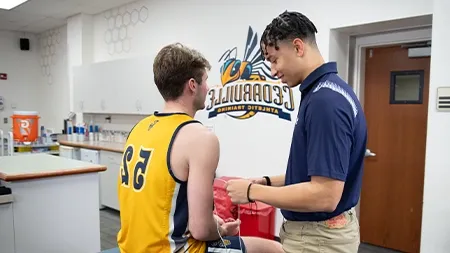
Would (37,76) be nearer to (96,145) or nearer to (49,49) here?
(49,49)

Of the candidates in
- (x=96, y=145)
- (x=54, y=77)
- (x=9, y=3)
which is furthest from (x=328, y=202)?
(x=54, y=77)

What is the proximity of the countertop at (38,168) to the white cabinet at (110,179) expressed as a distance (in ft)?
5.37

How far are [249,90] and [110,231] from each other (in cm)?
227

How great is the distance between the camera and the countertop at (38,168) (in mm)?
2477

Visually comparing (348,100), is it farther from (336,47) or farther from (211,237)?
(336,47)

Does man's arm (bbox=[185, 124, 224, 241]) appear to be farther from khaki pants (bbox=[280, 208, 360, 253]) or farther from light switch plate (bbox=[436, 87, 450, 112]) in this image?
light switch plate (bbox=[436, 87, 450, 112])

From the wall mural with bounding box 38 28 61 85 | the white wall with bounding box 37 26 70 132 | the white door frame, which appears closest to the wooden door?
the white door frame

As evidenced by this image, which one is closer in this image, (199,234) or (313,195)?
(313,195)

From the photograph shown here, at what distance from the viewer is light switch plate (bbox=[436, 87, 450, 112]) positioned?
2527 mm

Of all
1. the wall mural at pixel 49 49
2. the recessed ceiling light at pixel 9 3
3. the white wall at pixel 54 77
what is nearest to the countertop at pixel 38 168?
the recessed ceiling light at pixel 9 3

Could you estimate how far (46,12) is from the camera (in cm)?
608

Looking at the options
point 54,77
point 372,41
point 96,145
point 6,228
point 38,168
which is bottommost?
point 6,228

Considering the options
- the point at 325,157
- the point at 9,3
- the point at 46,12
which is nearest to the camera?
the point at 325,157

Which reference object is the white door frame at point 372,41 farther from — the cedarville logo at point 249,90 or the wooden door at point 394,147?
the cedarville logo at point 249,90
